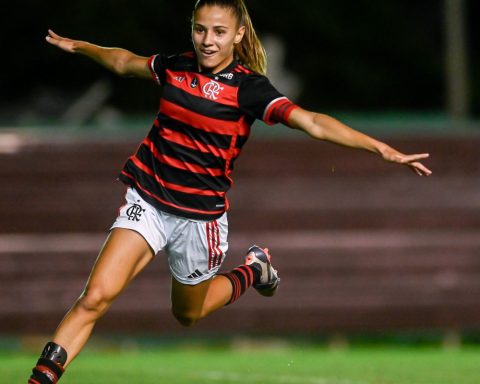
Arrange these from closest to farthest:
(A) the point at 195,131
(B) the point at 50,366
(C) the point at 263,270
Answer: (B) the point at 50,366 → (A) the point at 195,131 → (C) the point at 263,270

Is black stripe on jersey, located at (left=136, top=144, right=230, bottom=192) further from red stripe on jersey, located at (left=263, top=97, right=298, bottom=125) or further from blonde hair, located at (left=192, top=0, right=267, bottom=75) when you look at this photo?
blonde hair, located at (left=192, top=0, right=267, bottom=75)

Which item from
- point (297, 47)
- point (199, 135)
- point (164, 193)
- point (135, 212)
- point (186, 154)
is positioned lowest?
point (297, 47)

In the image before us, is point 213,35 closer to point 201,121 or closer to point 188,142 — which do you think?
point 201,121

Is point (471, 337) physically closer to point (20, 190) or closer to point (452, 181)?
point (452, 181)

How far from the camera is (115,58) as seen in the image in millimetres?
8023

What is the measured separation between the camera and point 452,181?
497 inches

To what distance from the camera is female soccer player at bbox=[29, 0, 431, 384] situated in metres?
7.32

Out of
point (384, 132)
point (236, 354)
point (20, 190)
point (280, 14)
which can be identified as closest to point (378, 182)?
point (384, 132)

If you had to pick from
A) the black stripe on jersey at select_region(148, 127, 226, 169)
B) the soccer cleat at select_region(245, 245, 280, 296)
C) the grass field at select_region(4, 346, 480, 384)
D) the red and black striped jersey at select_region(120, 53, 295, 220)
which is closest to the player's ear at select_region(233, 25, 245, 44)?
the red and black striped jersey at select_region(120, 53, 295, 220)

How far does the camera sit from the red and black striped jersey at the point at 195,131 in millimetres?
7527

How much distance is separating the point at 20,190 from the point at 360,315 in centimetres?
312

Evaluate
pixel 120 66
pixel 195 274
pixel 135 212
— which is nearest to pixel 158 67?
pixel 120 66

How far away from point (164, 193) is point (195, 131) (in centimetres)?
39

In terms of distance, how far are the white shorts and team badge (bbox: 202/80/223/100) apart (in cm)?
68
